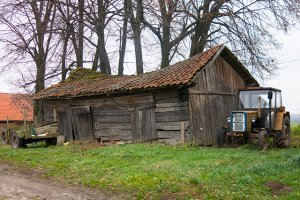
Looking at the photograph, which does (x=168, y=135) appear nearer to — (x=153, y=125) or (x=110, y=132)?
(x=153, y=125)

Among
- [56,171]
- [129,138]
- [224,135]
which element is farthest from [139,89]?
[56,171]

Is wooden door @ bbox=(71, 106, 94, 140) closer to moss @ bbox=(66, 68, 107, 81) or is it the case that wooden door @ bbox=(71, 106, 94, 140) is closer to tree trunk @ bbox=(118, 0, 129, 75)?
moss @ bbox=(66, 68, 107, 81)

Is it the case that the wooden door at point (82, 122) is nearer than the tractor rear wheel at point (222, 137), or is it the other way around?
the tractor rear wheel at point (222, 137)

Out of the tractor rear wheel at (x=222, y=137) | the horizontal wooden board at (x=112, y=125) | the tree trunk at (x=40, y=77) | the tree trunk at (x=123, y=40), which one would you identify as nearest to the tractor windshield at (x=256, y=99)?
the tractor rear wheel at (x=222, y=137)

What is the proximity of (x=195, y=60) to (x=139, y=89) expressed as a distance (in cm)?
297

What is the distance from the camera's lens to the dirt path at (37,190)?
7.97 meters

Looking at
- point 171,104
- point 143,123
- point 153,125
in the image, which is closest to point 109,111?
point 143,123

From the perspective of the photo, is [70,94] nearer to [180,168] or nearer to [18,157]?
[18,157]

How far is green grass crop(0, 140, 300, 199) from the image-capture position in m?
7.38

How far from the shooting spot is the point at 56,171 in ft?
35.6

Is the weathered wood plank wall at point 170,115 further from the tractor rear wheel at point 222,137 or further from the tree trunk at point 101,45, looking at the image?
the tree trunk at point 101,45

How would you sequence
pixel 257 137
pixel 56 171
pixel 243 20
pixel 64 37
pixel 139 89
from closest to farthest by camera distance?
pixel 56 171
pixel 257 137
pixel 139 89
pixel 243 20
pixel 64 37

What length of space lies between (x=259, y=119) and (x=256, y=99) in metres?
0.91

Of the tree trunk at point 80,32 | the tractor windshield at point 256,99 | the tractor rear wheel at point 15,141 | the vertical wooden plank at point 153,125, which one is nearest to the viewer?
the tractor windshield at point 256,99
